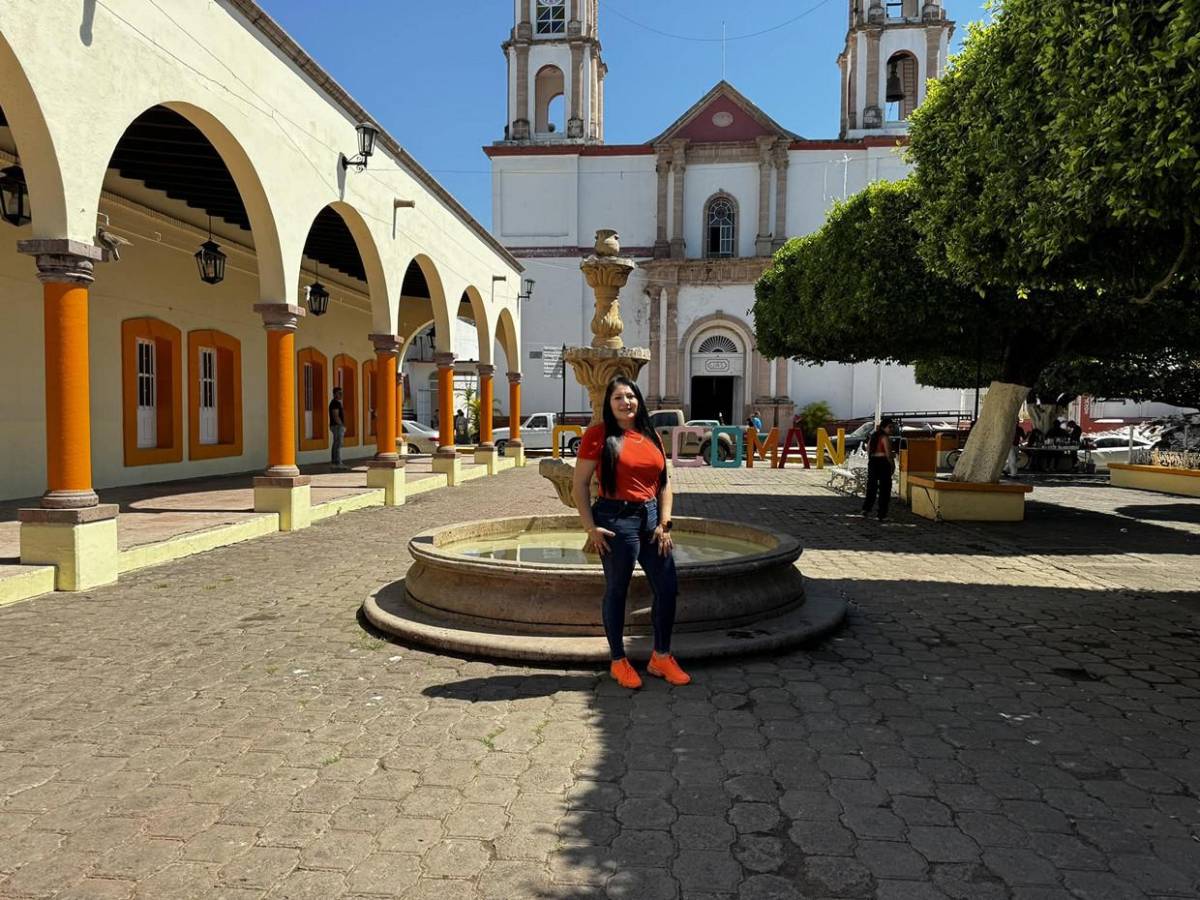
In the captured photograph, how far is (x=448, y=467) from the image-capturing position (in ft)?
51.9

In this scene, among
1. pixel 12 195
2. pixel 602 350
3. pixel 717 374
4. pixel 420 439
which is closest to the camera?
pixel 602 350

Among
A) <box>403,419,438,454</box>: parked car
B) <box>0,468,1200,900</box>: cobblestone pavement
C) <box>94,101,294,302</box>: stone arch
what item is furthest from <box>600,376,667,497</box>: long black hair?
<box>403,419,438,454</box>: parked car

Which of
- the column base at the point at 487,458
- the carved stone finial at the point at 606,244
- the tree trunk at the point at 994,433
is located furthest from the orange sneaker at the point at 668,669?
the column base at the point at 487,458

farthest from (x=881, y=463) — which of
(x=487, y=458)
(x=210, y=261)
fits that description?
(x=210, y=261)

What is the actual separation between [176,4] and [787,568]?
733 centimetres

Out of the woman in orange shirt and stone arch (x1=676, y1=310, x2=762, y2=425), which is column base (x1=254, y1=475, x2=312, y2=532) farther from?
stone arch (x1=676, y1=310, x2=762, y2=425)

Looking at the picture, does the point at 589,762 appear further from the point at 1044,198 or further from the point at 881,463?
the point at 881,463

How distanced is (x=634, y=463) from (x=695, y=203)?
30.0 metres

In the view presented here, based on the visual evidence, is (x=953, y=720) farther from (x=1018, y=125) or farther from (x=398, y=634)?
(x=1018, y=125)

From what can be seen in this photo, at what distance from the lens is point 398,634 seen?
16.7 feet

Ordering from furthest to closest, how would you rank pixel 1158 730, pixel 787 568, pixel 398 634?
1. pixel 787 568
2. pixel 398 634
3. pixel 1158 730

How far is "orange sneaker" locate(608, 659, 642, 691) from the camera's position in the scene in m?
4.22

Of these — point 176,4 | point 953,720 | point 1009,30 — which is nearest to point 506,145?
point 176,4

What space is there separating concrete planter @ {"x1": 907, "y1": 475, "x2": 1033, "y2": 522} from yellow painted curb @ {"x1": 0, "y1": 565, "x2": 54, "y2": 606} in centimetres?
1044
